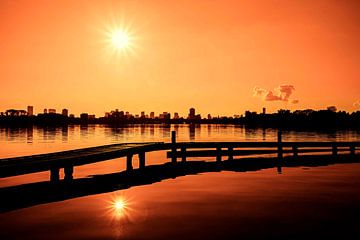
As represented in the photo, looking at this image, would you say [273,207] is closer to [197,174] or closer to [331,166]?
[197,174]

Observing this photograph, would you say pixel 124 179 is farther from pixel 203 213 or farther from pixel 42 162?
pixel 203 213

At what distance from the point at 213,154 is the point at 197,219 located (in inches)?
653

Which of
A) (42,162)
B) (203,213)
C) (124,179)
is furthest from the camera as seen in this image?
(124,179)

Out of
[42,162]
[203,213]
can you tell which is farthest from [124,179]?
[203,213]

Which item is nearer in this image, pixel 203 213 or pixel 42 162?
pixel 203 213

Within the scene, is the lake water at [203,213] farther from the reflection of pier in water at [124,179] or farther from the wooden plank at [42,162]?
the wooden plank at [42,162]

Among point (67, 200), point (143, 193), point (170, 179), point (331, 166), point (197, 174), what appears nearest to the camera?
point (67, 200)

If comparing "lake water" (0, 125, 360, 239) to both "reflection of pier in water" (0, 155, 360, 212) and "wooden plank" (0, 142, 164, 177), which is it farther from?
"wooden plank" (0, 142, 164, 177)

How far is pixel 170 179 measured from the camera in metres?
21.2

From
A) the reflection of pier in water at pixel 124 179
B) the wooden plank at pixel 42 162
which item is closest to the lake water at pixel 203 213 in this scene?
the reflection of pier in water at pixel 124 179

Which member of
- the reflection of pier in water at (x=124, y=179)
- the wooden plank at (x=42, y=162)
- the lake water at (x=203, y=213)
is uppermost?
the wooden plank at (x=42, y=162)

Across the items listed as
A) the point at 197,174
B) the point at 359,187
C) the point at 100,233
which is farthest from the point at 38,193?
the point at 359,187

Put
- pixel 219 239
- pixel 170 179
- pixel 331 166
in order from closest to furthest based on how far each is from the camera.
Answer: pixel 219 239, pixel 170 179, pixel 331 166

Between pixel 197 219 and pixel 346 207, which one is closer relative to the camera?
pixel 197 219
